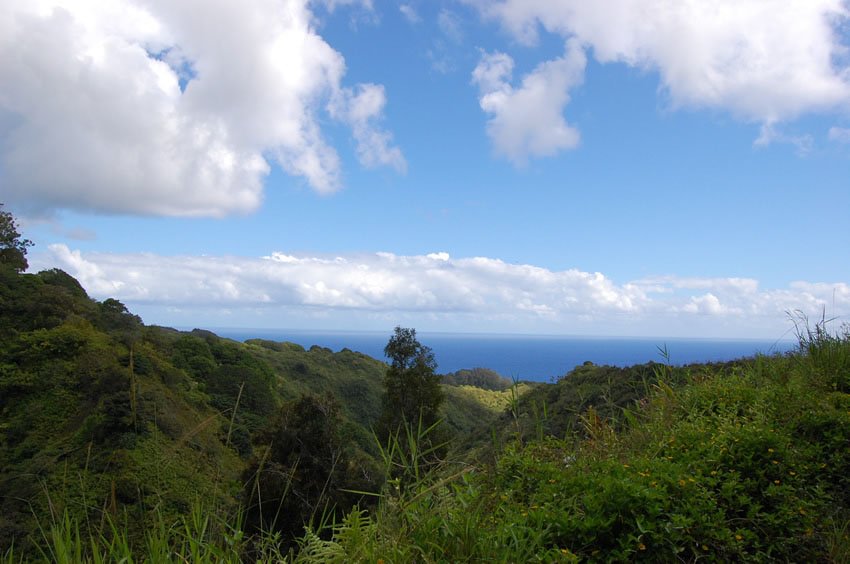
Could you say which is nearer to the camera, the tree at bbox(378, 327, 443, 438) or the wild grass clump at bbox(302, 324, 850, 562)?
the wild grass clump at bbox(302, 324, 850, 562)

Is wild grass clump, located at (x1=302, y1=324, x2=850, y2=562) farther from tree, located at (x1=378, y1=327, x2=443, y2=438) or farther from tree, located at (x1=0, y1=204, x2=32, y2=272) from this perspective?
tree, located at (x1=0, y1=204, x2=32, y2=272)

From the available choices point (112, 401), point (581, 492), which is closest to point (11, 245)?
point (112, 401)

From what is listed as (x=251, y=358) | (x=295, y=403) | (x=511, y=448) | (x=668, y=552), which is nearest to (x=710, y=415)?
(x=511, y=448)

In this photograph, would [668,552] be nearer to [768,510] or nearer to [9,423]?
[768,510]

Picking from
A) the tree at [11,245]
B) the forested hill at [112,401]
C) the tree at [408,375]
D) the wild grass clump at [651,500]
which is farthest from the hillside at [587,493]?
the tree at [11,245]

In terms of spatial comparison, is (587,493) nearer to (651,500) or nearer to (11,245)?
(651,500)

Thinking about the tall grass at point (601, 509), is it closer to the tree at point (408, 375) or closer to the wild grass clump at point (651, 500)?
the wild grass clump at point (651, 500)

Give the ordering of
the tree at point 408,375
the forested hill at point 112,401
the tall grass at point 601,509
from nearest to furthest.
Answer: the tall grass at point 601,509 < the forested hill at point 112,401 < the tree at point 408,375

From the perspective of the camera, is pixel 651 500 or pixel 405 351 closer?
pixel 651 500

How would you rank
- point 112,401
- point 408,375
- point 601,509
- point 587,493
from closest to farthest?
point 601,509, point 587,493, point 112,401, point 408,375

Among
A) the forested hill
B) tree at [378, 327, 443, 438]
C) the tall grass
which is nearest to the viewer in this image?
the tall grass

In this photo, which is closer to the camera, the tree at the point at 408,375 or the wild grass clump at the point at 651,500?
the wild grass clump at the point at 651,500

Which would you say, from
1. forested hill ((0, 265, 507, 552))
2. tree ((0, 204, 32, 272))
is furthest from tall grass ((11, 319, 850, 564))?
tree ((0, 204, 32, 272))

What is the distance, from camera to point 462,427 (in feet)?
142
